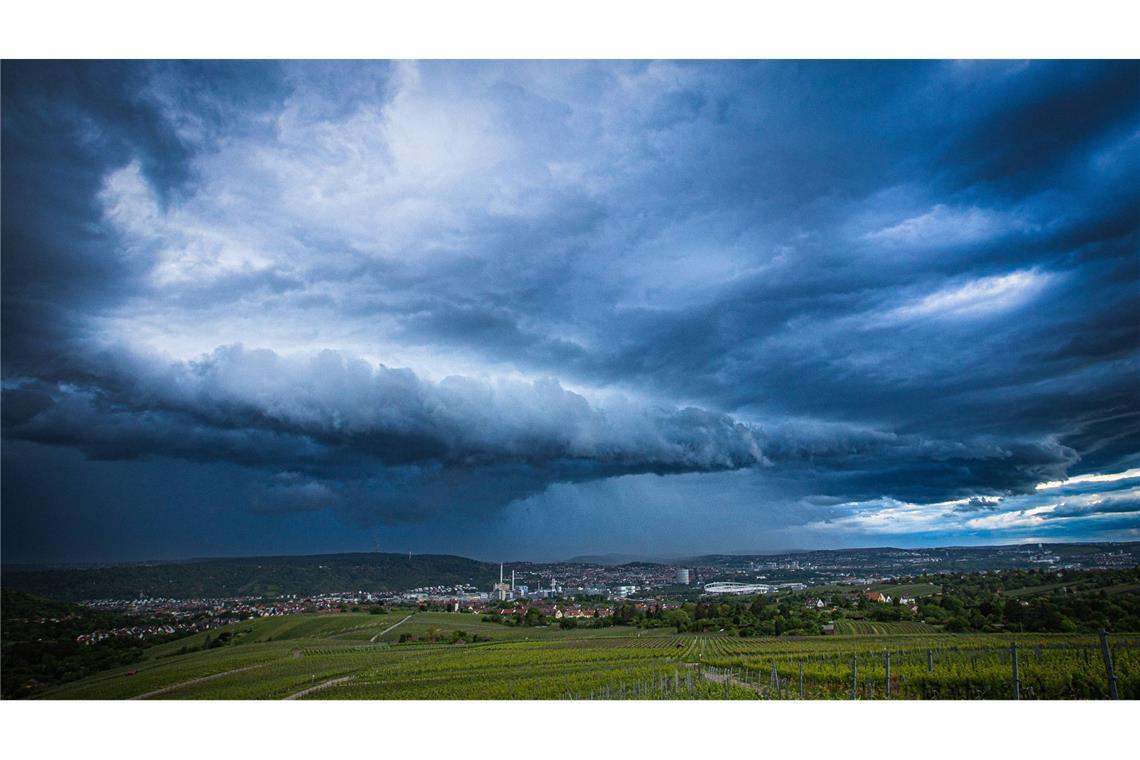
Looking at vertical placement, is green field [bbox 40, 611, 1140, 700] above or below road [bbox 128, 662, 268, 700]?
below

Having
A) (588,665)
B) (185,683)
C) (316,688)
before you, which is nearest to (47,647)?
(185,683)

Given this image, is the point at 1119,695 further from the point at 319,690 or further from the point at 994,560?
the point at 319,690

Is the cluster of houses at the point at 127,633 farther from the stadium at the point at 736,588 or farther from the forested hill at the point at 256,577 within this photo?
the stadium at the point at 736,588

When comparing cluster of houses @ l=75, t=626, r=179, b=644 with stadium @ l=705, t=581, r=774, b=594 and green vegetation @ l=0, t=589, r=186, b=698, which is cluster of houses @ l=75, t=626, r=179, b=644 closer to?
green vegetation @ l=0, t=589, r=186, b=698

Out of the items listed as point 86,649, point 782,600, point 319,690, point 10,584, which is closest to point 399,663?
point 319,690

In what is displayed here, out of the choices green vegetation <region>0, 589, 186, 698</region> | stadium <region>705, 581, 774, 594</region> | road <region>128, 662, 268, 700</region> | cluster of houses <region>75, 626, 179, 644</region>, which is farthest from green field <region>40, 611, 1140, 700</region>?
stadium <region>705, 581, 774, 594</region>

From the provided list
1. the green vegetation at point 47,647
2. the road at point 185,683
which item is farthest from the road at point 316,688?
the green vegetation at point 47,647

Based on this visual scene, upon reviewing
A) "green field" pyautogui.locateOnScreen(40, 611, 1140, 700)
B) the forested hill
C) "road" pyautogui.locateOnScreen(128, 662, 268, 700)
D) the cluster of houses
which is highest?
the forested hill
